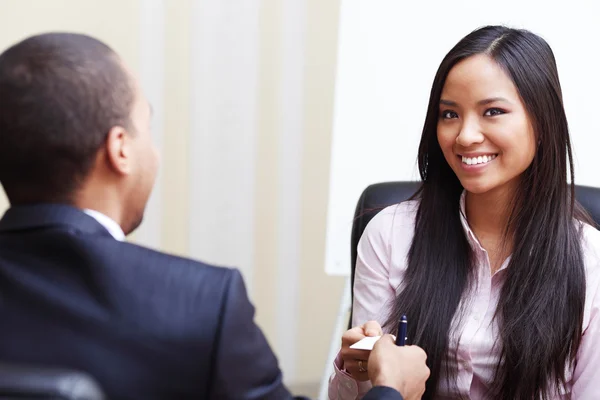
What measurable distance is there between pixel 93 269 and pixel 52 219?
0.09m

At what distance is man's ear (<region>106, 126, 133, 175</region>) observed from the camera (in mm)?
986

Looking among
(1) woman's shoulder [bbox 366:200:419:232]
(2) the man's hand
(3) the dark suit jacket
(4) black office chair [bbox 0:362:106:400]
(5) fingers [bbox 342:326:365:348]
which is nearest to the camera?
(4) black office chair [bbox 0:362:106:400]

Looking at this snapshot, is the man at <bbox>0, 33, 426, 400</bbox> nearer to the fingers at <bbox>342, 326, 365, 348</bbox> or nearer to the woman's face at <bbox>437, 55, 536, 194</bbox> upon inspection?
the fingers at <bbox>342, 326, 365, 348</bbox>

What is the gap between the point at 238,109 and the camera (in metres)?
2.83

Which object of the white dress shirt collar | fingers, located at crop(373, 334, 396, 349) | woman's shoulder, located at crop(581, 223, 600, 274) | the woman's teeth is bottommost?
fingers, located at crop(373, 334, 396, 349)

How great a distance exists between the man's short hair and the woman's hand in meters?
0.61

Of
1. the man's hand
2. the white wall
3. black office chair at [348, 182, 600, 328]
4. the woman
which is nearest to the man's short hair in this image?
the man's hand

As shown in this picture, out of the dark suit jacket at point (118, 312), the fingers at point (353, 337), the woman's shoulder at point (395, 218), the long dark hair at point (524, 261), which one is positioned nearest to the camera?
the dark suit jacket at point (118, 312)

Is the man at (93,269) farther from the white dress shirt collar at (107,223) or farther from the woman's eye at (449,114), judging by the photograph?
the woman's eye at (449,114)

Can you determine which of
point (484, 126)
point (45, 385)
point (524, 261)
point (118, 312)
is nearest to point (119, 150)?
point (118, 312)

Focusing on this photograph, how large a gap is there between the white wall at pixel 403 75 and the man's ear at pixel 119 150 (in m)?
1.38

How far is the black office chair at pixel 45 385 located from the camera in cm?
65

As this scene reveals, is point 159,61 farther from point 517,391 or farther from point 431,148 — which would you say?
point 517,391

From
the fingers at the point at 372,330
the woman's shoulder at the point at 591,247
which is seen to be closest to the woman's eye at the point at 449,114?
the woman's shoulder at the point at 591,247
